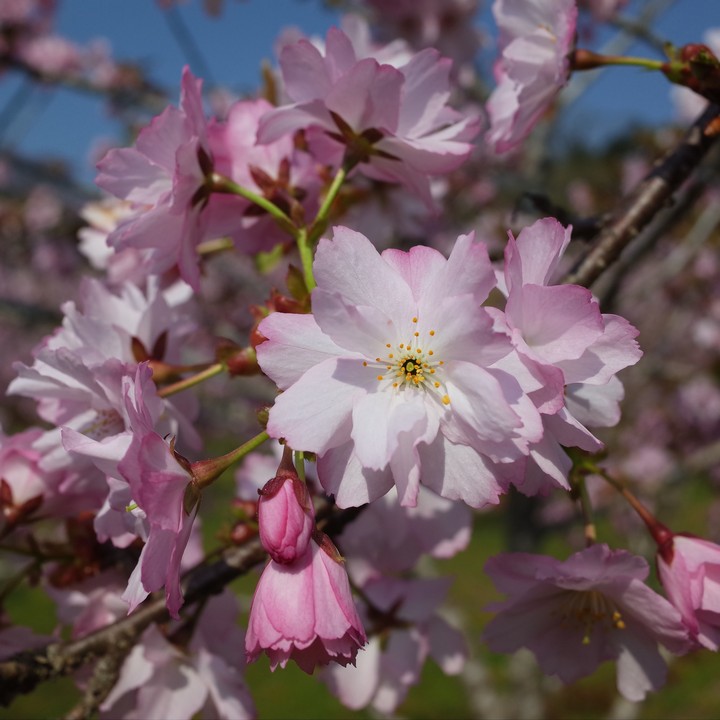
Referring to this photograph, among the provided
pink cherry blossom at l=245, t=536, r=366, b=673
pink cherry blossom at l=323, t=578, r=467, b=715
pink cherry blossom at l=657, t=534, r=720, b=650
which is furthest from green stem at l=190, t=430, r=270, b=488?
pink cherry blossom at l=323, t=578, r=467, b=715

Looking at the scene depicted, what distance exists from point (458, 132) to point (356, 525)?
842 mm

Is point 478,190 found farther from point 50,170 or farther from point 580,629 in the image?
point 580,629

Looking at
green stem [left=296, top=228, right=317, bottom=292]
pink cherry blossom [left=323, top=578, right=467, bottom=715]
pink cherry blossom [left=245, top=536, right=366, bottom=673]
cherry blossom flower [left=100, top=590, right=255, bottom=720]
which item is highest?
green stem [left=296, top=228, right=317, bottom=292]

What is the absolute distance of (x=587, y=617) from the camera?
1017 mm

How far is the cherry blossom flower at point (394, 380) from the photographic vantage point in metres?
0.68

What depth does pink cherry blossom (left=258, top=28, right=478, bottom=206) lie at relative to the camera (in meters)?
0.97

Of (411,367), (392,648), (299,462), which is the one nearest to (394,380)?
(411,367)

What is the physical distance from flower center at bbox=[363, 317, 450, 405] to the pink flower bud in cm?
16

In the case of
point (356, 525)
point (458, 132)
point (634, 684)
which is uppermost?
point (458, 132)

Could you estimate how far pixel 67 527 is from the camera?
113 centimetres

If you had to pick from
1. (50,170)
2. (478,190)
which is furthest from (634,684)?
(50,170)

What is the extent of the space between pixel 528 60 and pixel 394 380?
682 mm

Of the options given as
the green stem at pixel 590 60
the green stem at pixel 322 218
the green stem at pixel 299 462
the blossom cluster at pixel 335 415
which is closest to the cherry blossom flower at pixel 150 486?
the blossom cluster at pixel 335 415

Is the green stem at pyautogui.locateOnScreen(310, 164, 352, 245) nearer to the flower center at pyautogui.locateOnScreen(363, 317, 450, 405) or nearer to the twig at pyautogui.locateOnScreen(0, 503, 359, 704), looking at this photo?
the flower center at pyautogui.locateOnScreen(363, 317, 450, 405)
